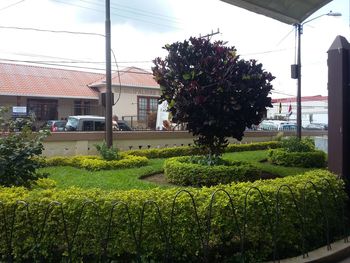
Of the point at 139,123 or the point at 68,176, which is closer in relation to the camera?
the point at 68,176

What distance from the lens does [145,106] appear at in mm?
37500

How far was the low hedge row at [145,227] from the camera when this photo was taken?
4.97 metres

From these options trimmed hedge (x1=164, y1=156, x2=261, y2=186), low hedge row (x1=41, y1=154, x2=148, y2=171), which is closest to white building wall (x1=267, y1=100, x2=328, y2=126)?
low hedge row (x1=41, y1=154, x2=148, y2=171)

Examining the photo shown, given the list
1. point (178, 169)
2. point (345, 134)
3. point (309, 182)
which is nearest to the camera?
point (309, 182)

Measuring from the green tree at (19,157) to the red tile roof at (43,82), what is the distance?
78.9 feet

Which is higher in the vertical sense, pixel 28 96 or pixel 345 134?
pixel 28 96

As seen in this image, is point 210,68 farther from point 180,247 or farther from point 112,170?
point 180,247

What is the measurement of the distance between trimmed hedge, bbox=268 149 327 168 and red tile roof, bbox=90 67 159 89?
2241 centimetres

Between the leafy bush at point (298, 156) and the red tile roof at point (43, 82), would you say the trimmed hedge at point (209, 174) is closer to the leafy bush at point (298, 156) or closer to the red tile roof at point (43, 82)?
the leafy bush at point (298, 156)

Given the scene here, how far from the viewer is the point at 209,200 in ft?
17.3

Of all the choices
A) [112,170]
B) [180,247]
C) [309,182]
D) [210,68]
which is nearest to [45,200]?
[180,247]

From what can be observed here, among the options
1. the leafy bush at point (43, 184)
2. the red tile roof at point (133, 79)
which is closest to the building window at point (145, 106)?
the red tile roof at point (133, 79)

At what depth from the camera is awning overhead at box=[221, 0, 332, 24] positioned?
1020cm

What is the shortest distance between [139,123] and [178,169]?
85.1ft
